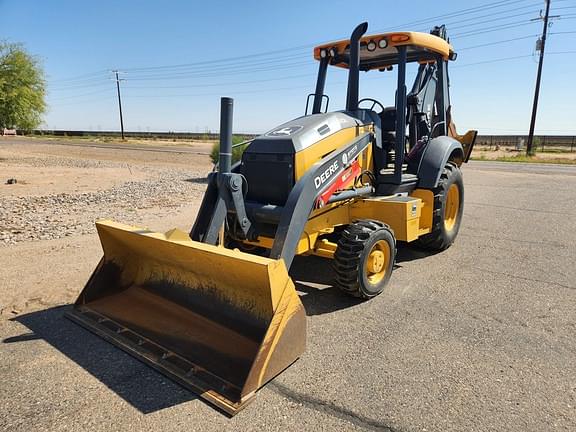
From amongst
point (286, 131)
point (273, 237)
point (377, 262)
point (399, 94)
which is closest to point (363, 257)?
point (377, 262)

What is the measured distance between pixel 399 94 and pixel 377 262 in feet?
7.00

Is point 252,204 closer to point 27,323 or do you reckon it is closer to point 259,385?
point 259,385

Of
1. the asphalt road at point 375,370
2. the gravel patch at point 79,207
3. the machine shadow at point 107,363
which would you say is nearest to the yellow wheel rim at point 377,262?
the asphalt road at point 375,370

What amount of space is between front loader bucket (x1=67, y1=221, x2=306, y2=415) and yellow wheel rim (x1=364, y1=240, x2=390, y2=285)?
1.45 meters

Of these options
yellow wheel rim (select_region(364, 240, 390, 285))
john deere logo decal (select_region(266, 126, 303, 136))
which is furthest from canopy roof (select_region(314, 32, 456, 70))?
yellow wheel rim (select_region(364, 240, 390, 285))

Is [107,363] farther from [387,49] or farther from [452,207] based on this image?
[452,207]

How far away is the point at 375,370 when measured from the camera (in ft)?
10.5

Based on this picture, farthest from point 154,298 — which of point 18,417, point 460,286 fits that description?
point 460,286

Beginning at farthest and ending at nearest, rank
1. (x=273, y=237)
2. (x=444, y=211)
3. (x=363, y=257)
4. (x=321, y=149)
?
(x=444, y=211) → (x=321, y=149) → (x=273, y=237) → (x=363, y=257)

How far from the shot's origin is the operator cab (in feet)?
17.3

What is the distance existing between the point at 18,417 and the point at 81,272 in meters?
2.73

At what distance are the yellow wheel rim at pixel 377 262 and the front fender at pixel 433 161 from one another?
5.46 ft

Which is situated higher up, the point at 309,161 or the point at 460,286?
the point at 309,161

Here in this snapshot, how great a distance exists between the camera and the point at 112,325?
3.74 meters
